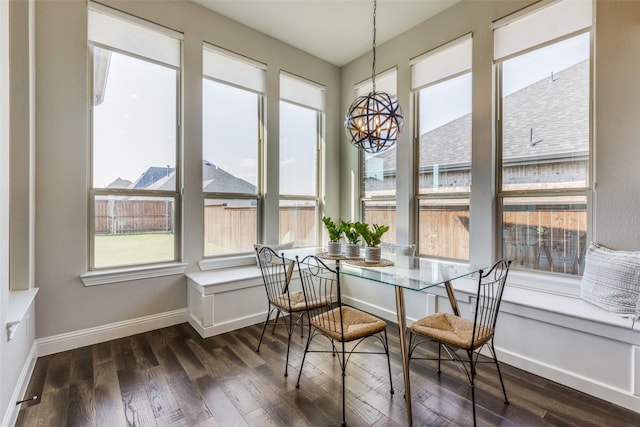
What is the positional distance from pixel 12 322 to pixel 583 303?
374 cm

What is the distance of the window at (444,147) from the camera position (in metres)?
3.14

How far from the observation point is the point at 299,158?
4141 millimetres

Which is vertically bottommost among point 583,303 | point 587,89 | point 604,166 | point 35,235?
point 583,303

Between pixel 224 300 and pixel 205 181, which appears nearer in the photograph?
pixel 224 300

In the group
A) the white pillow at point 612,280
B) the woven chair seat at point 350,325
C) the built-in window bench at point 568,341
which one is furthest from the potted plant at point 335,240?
the white pillow at point 612,280

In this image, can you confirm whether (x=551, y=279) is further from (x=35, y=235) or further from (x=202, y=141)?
(x=35, y=235)

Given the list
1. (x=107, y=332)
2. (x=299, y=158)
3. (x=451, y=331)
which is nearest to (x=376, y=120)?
(x=451, y=331)

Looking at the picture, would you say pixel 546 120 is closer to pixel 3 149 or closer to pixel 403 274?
pixel 403 274

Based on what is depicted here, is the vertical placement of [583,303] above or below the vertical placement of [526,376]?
above

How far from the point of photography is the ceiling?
3.13 m

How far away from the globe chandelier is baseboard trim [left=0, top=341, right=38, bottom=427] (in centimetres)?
281

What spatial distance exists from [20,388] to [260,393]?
4.99ft

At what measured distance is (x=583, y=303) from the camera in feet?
7.31

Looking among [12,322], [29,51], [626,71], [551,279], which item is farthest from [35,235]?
[626,71]
